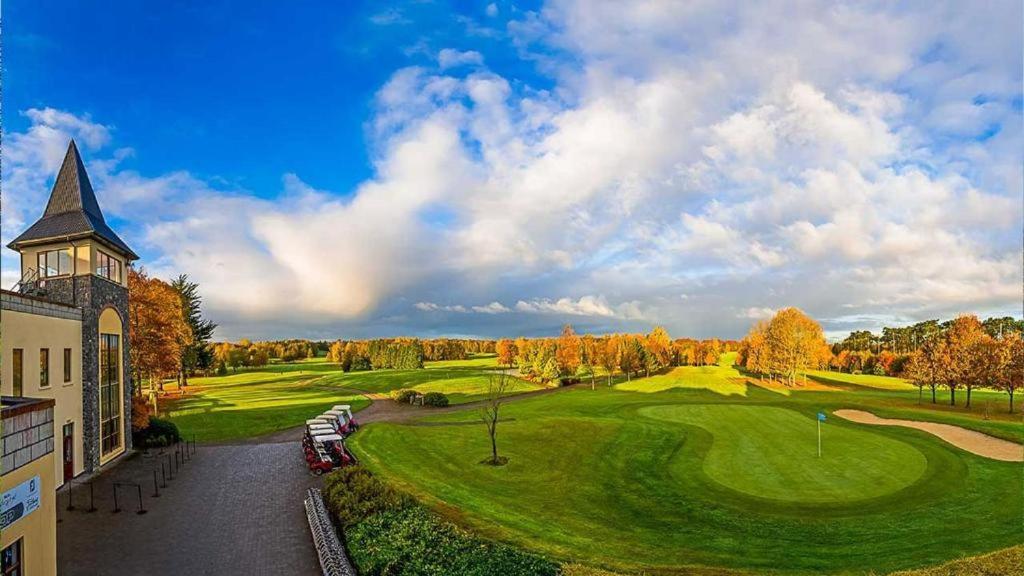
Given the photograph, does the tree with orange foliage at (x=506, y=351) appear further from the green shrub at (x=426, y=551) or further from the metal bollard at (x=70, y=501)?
the green shrub at (x=426, y=551)

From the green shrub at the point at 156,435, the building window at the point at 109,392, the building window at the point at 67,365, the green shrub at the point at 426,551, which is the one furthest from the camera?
the green shrub at the point at 156,435

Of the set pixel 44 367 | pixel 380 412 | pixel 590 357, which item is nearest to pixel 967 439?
pixel 380 412

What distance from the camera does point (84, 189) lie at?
27.2 metres

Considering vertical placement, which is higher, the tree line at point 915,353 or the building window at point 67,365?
the building window at point 67,365

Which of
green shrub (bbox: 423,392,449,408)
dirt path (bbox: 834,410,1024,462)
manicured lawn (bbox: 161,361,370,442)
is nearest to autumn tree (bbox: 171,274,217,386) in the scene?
manicured lawn (bbox: 161,361,370,442)

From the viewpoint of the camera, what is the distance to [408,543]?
540 inches

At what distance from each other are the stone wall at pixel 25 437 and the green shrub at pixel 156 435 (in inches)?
906

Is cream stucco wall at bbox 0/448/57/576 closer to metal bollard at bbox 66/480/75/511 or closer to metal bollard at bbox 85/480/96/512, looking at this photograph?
metal bollard at bbox 85/480/96/512

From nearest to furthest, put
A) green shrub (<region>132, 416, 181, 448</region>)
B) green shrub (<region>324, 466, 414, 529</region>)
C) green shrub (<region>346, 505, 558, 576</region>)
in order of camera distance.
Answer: green shrub (<region>346, 505, 558, 576</region>), green shrub (<region>324, 466, 414, 529</region>), green shrub (<region>132, 416, 181, 448</region>)

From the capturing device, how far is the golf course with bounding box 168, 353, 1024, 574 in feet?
48.9

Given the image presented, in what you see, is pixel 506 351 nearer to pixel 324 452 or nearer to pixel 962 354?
pixel 962 354

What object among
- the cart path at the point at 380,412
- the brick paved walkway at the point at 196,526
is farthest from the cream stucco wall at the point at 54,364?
the cart path at the point at 380,412

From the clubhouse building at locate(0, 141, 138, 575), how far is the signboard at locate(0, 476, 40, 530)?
12083 millimetres

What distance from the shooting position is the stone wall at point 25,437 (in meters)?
9.19
